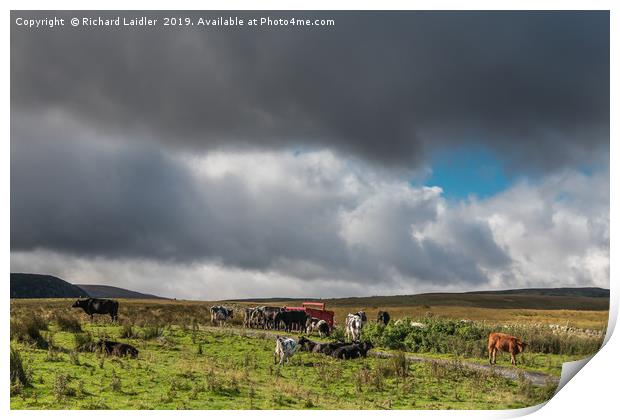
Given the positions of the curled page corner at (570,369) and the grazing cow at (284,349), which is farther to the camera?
the grazing cow at (284,349)

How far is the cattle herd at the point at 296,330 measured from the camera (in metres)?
24.0

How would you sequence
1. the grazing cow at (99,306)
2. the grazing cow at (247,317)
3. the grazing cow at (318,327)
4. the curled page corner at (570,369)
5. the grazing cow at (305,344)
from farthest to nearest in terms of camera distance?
the grazing cow at (247,317) < the grazing cow at (99,306) < the grazing cow at (318,327) < the grazing cow at (305,344) < the curled page corner at (570,369)

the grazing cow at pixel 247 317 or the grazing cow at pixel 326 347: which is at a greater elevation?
the grazing cow at pixel 247 317

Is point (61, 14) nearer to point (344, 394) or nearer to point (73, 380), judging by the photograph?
point (73, 380)

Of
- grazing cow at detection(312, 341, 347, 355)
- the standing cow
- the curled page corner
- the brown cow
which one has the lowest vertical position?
the curled page corner

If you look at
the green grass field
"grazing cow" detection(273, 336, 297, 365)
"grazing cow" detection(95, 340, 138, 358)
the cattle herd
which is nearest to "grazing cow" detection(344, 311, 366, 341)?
the cattle herd

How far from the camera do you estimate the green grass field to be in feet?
63.9

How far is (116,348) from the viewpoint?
23938 mm

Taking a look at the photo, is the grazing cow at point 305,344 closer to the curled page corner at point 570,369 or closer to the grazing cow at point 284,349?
the grazing cow at point 284,349

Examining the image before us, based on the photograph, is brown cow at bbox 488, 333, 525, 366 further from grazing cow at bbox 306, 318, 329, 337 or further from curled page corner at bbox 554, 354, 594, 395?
grazing cow at bbox 306, 318, 329, 337

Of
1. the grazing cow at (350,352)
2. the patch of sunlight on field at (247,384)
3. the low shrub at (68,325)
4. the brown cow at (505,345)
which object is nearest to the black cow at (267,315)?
the grazing cow at (350,352)

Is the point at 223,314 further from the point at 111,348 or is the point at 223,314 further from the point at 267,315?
the point at 111,348

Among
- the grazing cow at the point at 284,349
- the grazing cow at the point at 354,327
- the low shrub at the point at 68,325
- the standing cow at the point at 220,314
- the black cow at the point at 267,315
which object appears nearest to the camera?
the grazing cow at the point at 284,349

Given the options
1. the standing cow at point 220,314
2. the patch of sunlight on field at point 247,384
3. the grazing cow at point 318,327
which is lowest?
the patch of sunlight on field at point 247,384
